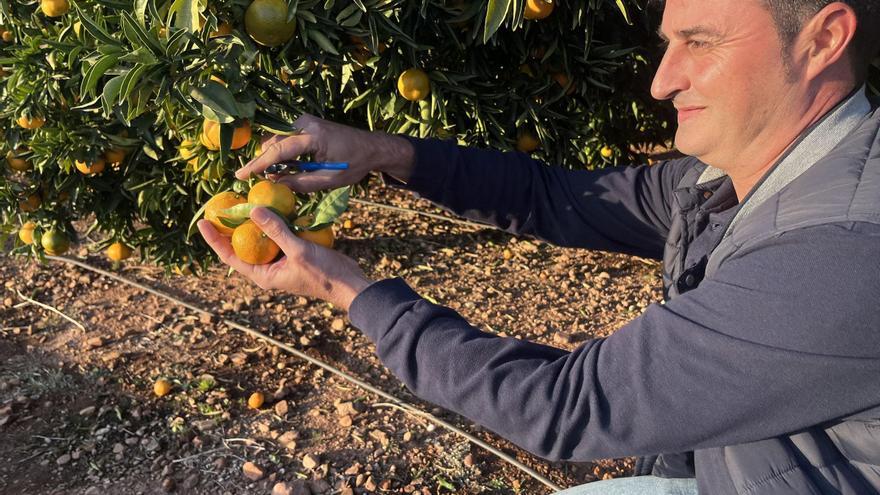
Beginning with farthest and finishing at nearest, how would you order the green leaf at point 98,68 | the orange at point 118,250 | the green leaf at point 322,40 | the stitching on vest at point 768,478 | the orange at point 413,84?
the orange at point 118,250 → the orange at point 413,84 → the green leaf at point 322,40 → the green leaf at point 98,68 → the stitching on vest at point 768,478

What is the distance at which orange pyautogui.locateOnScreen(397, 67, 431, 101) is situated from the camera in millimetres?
1979

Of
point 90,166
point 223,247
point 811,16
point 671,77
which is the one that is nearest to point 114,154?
point 90,166

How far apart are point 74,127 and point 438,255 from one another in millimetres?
1717

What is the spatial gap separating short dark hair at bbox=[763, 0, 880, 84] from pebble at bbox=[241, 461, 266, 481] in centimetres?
172

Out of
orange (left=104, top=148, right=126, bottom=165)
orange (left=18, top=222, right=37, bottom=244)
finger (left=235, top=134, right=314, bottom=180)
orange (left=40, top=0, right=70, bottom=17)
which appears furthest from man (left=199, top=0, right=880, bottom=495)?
orange (left=18, top=222, right=37, bottom=244)

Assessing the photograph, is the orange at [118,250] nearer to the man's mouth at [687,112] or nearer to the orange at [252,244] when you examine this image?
the orange at [252,244]

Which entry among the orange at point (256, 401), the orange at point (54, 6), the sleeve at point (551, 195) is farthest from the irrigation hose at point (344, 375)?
the orange at point (54, 6)

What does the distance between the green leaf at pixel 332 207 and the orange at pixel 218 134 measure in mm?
200

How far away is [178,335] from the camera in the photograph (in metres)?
2.66

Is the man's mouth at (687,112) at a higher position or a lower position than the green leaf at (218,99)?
higher

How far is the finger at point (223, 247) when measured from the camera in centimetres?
123

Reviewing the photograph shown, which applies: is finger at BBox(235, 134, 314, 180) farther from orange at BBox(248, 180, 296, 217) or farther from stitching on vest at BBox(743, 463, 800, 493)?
stitching on vest at BBox(743, 463, 800, 493)

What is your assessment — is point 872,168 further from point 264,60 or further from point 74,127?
point 74,127

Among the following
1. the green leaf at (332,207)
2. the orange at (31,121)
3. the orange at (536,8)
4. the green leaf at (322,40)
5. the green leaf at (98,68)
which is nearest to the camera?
the green leaf at (98,68)
